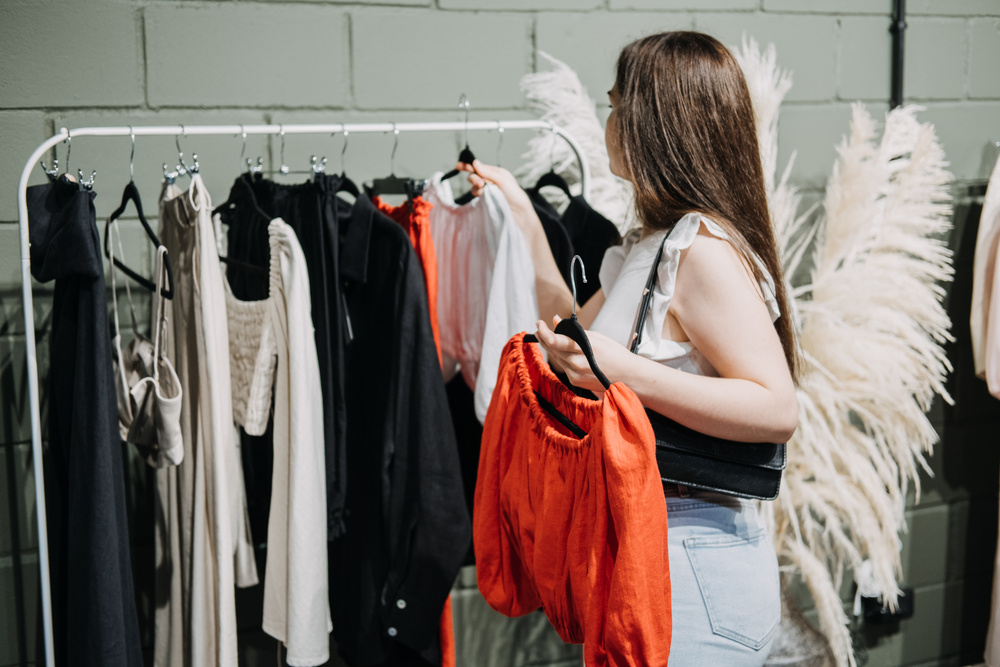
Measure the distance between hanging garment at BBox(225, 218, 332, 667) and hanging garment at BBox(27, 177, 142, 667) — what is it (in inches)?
9.0

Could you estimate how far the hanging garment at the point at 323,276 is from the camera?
1.42 metres

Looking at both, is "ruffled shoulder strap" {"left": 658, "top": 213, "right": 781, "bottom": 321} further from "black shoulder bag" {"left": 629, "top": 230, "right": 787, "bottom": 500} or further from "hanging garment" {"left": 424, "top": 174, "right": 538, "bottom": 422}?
→ "hanging garment" {"left": 424, "top": 174, "right": 538, "bottom": 422}

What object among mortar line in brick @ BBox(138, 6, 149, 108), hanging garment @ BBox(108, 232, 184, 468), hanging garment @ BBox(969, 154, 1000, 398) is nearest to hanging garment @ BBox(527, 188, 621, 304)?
hanging garment @ BBox(108, 232, 184, 468)

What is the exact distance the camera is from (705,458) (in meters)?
1.13

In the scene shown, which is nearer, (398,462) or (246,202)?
(398,462)

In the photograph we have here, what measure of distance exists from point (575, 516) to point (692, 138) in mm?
555

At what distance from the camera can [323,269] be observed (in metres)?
1.41

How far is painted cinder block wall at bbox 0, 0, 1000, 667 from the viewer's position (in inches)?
65.7

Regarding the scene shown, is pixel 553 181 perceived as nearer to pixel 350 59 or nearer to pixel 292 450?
pixel 350 59

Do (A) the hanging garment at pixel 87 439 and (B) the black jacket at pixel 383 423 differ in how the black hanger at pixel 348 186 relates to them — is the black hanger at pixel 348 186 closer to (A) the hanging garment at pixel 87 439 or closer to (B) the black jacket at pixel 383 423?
(B) the black jacket at pixel 383 423

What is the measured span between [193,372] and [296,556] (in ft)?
1.20

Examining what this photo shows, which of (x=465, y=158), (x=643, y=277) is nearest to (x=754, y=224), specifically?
(x=643, y=277)

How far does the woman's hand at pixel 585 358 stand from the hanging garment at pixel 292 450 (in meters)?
0.49

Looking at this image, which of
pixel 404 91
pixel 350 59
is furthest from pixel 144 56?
pixel 404 91
